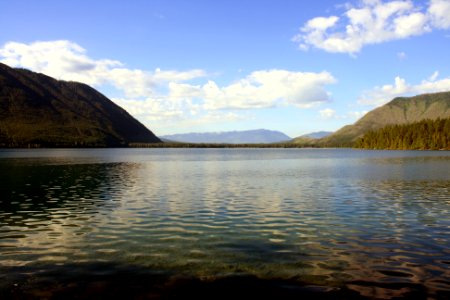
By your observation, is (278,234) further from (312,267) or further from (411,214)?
(411,214)

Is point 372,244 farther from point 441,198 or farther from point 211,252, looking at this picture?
point 441,198

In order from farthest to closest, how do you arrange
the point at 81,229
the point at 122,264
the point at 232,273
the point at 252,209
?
the point at 252,209
the point at 81,229
the point at 122,264
the point at 232,273

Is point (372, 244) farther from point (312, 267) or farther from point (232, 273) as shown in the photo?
point (232, 273)

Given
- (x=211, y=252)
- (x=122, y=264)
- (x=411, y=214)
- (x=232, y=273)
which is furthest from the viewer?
(x=411, y=214)

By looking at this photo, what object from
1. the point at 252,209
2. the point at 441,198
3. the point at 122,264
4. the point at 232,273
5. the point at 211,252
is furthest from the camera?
the point at 441,198

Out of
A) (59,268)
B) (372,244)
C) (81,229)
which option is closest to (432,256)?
(372,244)

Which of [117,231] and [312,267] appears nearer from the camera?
[312,267]

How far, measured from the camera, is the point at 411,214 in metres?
36.7

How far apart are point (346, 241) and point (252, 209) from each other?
48.0ft

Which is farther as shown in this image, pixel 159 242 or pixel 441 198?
pixel 441 198

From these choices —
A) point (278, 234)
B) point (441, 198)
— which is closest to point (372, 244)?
point (278, 234)

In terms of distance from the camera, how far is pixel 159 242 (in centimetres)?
2677

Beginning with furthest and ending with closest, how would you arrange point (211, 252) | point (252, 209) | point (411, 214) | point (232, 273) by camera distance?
1. point (252, 209)
2. point (411, 214)
3. point (211, 252)
4. point (232, 273)

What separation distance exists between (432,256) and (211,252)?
1303 centimetres
